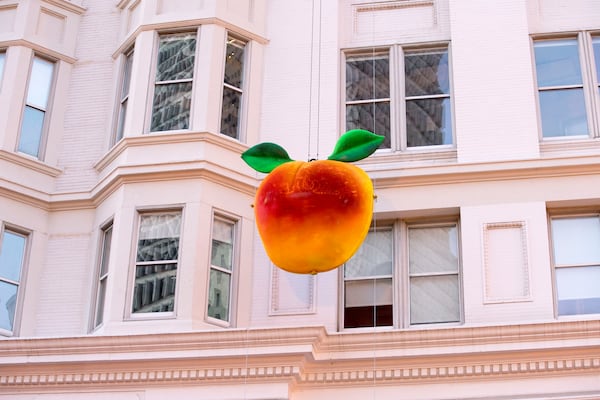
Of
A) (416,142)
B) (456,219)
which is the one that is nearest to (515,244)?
(456,219)

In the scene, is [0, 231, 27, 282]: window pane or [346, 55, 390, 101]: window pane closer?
[0, 231, 27, 282]: window pane

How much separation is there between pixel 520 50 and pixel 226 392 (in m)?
6.43

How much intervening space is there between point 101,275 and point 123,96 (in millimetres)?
2953

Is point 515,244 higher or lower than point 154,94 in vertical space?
lower

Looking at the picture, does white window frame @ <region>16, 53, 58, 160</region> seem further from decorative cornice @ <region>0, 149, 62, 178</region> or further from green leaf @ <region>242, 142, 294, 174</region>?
green leaf @ <region>242, 142, 294, 174</region>

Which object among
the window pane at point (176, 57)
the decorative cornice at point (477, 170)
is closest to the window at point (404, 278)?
the decorative cornice at point (477, 170)

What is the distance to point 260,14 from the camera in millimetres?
18703

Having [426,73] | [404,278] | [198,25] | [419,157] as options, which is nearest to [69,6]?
[198,25]

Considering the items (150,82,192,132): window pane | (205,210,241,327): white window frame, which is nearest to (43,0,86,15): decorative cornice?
(150,82,192,132): window pane

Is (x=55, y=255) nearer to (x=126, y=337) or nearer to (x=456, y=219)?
(x=126, y=337)

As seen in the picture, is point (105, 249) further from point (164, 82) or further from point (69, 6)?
point (69, 6)

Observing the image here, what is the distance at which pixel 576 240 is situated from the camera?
16.5 metres

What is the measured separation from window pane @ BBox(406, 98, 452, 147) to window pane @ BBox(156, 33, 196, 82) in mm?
3240

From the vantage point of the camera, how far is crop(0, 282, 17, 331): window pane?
17016 millimetres
